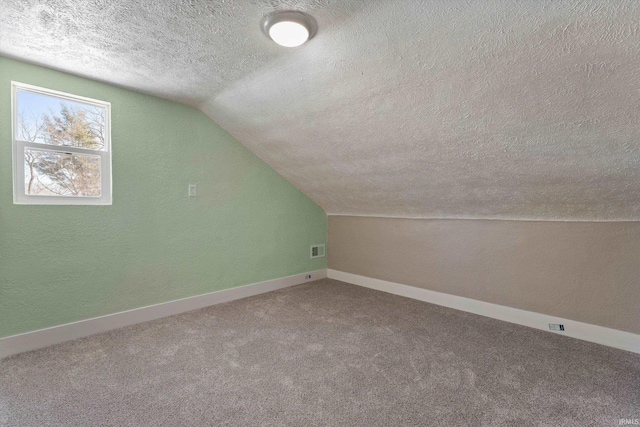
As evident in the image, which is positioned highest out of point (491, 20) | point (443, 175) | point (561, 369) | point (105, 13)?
point (105, 13)

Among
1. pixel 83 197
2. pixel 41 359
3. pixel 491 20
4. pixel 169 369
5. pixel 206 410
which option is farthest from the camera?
pixel 83 197

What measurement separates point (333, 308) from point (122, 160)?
2460mm

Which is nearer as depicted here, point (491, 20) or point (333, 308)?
point (491, 20)

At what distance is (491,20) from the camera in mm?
1368

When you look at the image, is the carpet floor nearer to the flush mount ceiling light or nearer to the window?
the window

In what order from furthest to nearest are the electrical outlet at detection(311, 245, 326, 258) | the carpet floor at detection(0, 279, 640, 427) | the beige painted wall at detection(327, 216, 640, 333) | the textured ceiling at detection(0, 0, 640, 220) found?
the electrical outlet at detection(311, 245, 326, 258) → the beige painted wall at detection(327, 216, 640, 333) → the carpet floor at detection(0, 279, 640, 427) → the textured ceiling at detection(0, 0, 640, 220)

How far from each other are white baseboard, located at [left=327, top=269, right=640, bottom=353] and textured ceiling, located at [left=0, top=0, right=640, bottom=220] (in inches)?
35.5

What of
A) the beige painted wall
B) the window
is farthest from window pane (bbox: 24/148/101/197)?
the beige painted wall

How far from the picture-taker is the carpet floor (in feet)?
4.96

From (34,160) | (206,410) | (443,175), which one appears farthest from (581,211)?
(34,160)

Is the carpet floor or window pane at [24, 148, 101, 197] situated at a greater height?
window pane at [24, 148, 101, 197]

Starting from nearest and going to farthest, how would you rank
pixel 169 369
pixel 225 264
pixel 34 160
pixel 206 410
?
pixel 206 410 < pixel 169 369 < pixel 34 160 < pixel 225 264

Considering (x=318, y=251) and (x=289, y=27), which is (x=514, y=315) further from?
(x=289, y=27)

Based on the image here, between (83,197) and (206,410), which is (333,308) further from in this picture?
(83,197)
